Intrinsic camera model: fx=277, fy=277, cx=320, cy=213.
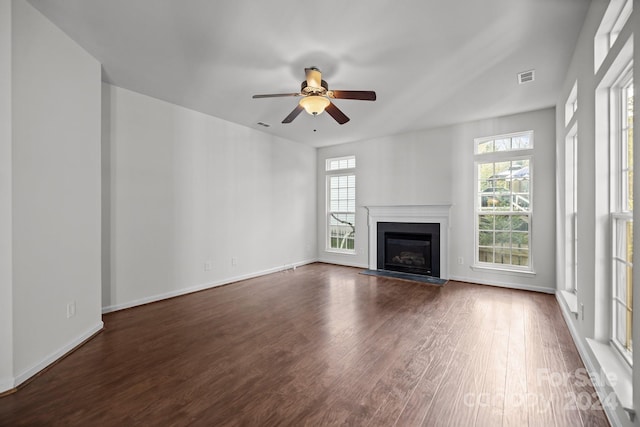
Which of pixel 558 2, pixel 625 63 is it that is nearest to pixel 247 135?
pixel 558 2

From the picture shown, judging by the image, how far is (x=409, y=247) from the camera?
17.9 ft

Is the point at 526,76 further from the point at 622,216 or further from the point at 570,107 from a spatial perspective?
the point at 622,216

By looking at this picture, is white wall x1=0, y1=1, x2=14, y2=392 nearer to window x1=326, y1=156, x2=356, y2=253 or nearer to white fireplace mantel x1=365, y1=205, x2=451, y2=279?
white fireplace mantel x1=365, y1=205, x2=451, y2=279

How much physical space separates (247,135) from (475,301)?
4.59 meters

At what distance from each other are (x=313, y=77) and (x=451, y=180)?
3.42 m

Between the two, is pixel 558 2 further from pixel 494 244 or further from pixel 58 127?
pixel 58 127

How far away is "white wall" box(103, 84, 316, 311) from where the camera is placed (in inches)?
138

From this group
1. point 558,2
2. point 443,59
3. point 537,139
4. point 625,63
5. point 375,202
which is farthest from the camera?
point 375,202

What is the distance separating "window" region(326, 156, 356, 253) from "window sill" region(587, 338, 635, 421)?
4567mm

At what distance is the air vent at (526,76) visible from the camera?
10.1ft

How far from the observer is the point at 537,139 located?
4.27 meters

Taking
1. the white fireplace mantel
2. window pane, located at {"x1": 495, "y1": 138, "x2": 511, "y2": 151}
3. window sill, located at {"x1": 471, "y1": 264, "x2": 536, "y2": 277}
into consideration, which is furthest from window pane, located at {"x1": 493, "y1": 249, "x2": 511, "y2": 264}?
window pane, located at {"x1": 495, "y1": 138, "x2": 511, "y2": 151}

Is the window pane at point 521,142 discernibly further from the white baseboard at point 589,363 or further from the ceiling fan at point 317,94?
the ceiling fan at point 317,94

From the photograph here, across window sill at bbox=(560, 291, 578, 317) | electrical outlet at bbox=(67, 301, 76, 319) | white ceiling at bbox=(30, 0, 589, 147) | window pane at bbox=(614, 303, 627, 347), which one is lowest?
window sill at bbox=(560, 291, 578, 317)
